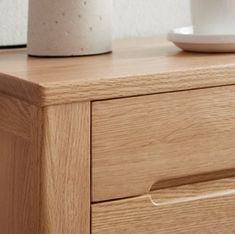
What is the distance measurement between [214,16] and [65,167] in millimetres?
374

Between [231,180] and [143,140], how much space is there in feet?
0.53

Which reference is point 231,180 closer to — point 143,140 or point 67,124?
point 143,140

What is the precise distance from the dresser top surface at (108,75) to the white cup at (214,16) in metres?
0.07

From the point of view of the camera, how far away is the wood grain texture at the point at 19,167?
87cm

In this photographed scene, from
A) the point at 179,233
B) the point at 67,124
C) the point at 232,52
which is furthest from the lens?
the point at 232,52

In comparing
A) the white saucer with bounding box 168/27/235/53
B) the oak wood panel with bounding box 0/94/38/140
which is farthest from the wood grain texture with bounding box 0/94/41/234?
the white saucer with bounding box 168/27/235/53

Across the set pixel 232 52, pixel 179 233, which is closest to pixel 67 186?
pixel 179 233

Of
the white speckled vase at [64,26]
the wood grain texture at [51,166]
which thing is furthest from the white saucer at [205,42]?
the wood grain texture at [51,166]

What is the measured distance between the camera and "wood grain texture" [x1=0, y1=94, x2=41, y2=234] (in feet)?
2.85

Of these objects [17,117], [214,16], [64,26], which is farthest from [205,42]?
[17,117]

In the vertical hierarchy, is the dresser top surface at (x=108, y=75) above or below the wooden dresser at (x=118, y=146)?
above

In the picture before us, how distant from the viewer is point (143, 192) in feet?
3.06

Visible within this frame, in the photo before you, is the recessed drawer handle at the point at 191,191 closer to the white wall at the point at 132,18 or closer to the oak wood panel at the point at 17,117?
the oak wood panel at the point at 17,117

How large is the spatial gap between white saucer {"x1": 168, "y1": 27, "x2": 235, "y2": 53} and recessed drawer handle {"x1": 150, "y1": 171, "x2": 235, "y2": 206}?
19 centimetres
